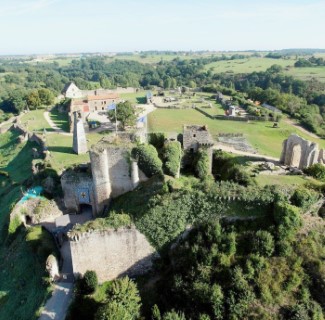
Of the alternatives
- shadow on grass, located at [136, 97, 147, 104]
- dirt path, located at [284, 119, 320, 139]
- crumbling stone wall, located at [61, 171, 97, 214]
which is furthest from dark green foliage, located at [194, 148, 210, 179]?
shadow on grass, located at [136, 97, 147, 104]

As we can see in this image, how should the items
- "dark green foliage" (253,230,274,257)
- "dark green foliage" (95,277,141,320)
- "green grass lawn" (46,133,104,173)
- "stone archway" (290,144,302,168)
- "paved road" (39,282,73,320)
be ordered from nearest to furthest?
"dark green foliage" (95,277,141,320) < "dark green foliage" (253,230,274,257) < "paved road" (39,282,73,320) < "stone archway" (290,144,302,168) < "green grass lawn" (46,133,104,173)

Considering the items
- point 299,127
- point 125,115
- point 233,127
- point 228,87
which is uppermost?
A: point 125,115

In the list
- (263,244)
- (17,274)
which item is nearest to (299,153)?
(263,244)

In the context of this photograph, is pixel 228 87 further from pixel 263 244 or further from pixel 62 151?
pixel 263 244

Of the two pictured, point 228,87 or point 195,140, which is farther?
point 228,87

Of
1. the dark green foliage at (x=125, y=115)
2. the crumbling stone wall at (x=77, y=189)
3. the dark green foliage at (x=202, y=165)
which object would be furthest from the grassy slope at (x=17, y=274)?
the dark green foliage at (x=125, y=115)

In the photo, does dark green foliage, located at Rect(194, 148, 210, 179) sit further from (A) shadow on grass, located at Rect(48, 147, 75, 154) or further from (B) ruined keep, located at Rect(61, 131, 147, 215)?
(A) shadow on grass, located at Rect(48, 147, 75, 154)
